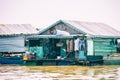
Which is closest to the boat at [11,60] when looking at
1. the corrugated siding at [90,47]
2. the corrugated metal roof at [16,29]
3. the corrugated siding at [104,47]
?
the corrugated metal roof at [16,29]

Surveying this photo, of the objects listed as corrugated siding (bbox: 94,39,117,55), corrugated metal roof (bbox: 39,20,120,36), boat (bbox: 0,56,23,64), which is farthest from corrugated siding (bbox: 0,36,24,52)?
corrugated siding (bbox: 94,39,117,55)

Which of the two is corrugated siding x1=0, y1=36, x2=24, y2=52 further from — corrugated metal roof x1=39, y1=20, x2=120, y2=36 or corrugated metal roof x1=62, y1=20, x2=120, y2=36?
corrugated metal roof x1=62, y1=20, x2=120, y2=36

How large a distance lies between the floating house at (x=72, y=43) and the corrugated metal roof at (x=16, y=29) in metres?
4.58

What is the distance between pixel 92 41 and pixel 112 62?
2432mm

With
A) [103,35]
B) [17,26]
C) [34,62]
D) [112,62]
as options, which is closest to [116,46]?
[103,35]

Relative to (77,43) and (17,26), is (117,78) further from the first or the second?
(17,26)

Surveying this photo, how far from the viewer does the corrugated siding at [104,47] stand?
30.0 metres

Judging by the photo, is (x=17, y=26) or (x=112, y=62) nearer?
(x=112, y=62)

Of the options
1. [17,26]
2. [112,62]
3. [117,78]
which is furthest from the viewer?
[17,26]

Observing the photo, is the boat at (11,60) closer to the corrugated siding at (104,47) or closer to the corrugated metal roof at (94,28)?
the corrugated metal roof at (94,28)

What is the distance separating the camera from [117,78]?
18.5 meters

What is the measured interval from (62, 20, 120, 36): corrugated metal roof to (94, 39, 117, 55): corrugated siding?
60 cm

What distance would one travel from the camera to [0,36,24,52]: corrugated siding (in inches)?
1423

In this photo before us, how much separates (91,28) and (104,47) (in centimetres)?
185
